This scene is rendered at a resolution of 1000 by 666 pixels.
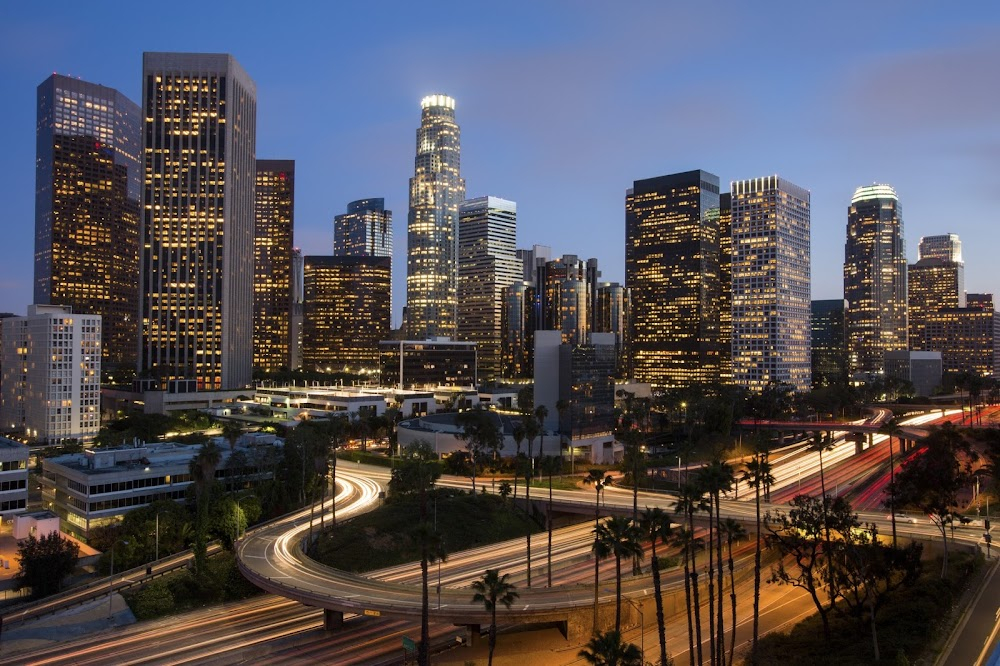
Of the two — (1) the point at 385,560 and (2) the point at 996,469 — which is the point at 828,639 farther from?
(2) the point at 996,469

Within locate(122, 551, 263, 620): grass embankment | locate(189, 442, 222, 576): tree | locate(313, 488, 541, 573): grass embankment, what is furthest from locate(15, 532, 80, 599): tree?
locate(313, 488, 541, 573): grass embankment

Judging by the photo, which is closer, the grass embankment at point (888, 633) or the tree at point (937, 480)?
the grass embankment at point (888, 633)

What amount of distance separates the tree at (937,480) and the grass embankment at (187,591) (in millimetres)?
70316

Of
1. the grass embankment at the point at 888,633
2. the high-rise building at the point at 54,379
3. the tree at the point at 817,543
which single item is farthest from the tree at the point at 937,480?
the high-rise building at the point at 54,379

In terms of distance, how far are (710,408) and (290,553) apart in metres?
119

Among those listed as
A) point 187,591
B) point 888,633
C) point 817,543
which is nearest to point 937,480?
point 817,543

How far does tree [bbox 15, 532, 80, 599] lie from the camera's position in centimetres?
8050

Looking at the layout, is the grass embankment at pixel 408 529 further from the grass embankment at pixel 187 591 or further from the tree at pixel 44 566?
the tree at pixel 44 566

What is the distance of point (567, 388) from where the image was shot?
510 feet

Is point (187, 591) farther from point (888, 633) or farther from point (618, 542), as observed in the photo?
point (888, 633)

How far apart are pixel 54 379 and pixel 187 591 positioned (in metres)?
127

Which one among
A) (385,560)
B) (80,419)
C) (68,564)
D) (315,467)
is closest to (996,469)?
(385,560)

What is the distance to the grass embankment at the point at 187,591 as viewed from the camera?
246 feet

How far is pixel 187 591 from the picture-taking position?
260 ft
